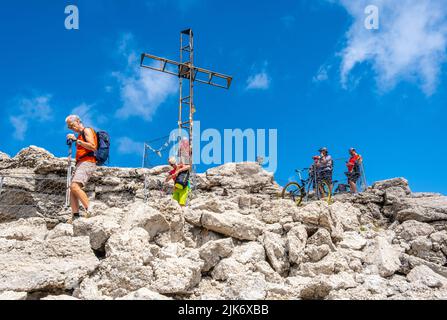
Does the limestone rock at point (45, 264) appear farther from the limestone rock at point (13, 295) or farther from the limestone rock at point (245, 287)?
the limestone rock at point (245, 287)

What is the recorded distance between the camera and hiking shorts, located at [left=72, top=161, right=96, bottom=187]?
7.73 m

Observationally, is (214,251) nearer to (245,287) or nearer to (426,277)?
(245,287)

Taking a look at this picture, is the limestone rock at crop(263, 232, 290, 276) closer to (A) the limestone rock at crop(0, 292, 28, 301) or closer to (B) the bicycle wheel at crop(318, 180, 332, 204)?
(A) the limestone rock at crop(0, 292, 28, 301)

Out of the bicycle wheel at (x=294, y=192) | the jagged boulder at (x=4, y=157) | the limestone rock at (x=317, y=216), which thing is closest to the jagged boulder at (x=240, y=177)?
the bicycle wheel at (x=294, y=192)

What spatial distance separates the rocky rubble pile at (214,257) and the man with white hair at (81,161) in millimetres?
513

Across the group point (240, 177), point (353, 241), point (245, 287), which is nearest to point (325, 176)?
point (240, 177)

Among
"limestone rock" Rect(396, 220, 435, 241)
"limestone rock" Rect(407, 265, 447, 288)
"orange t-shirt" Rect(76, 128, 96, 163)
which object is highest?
"orange t-shirt" Rect(76, 128, 96, 163)

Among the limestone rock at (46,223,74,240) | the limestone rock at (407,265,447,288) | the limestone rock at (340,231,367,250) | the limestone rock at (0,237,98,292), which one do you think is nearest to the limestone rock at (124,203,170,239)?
the limestone rock at (0,237,98,292)

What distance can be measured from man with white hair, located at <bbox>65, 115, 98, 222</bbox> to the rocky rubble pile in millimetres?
513

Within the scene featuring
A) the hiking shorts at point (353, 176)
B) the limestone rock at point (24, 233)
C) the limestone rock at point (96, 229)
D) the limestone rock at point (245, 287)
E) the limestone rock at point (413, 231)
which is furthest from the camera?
the hiking shorts at point (353, 176)

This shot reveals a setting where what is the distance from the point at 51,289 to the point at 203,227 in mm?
3012

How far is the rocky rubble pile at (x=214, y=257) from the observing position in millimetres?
5656
